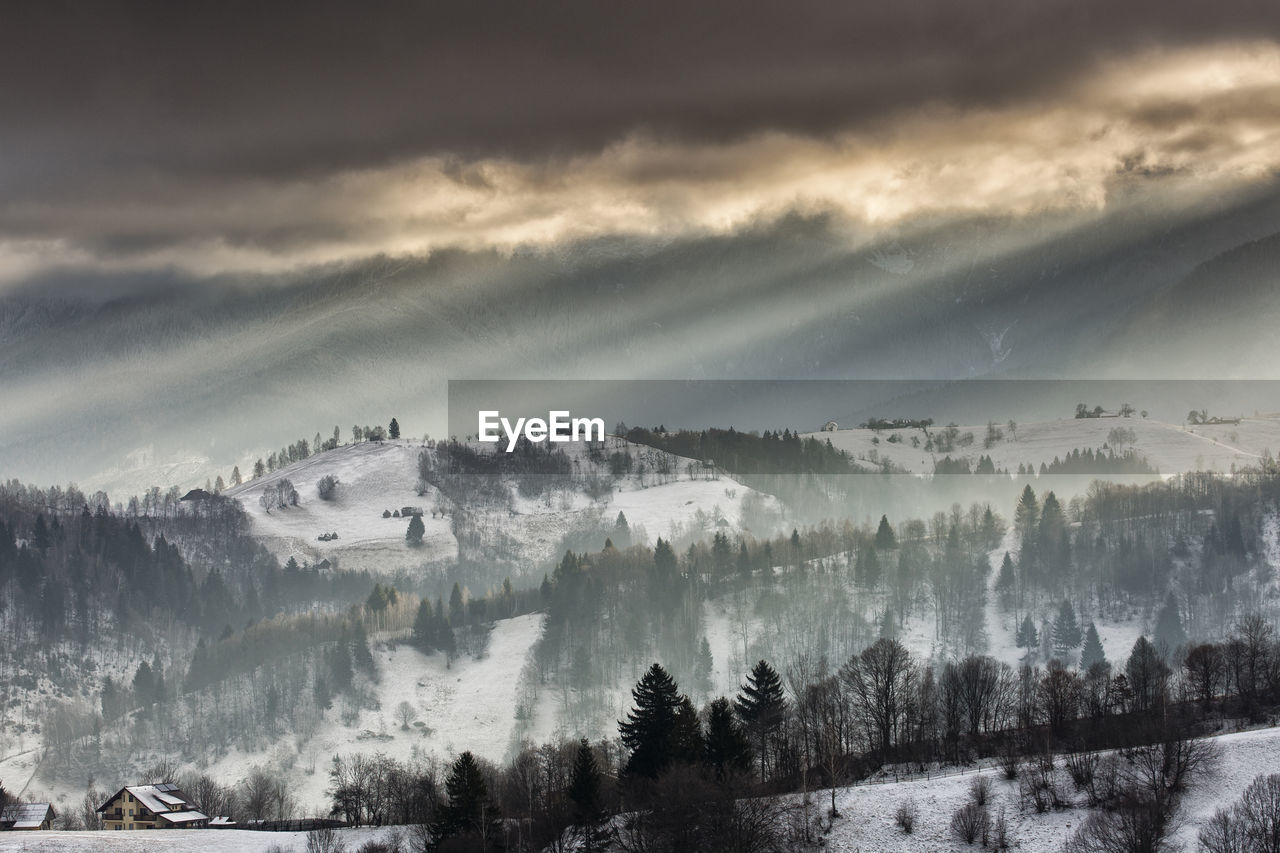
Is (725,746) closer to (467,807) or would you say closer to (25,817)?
(467,807)

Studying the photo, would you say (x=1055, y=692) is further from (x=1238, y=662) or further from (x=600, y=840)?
(x=600, y=840)

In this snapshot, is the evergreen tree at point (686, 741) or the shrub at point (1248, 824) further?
the evergreen tree at point (686, 741)

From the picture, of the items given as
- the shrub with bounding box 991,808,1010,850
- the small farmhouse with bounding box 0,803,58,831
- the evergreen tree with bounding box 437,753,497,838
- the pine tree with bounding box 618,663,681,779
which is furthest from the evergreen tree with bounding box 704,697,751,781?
the small farmhouse with bounding box 0,803,58,831

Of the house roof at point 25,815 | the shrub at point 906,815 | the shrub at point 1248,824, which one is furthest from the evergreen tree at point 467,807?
the shrub at point 1248,824

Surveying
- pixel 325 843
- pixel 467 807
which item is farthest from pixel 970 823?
pixel 325 843

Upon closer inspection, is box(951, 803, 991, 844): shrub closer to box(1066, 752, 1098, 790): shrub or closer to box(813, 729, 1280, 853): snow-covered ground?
box(813, 729, 1280, 853): snow-covered ground

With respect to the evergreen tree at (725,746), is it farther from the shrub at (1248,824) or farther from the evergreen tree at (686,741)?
the shrub at (1248,824)

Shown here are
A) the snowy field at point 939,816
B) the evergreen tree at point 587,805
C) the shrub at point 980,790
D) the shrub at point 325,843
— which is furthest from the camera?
the shrub at point 325,843
